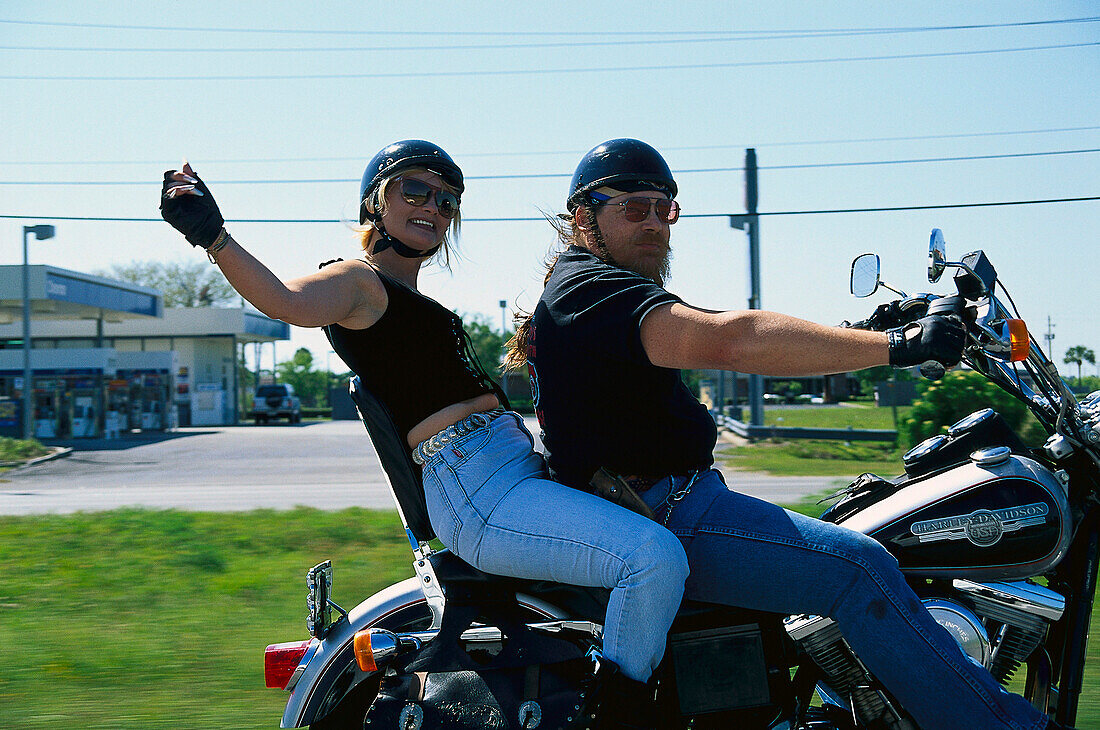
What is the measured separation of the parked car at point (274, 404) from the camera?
4162cm

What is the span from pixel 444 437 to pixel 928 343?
1247mm

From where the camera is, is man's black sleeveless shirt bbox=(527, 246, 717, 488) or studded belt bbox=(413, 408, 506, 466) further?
studded belt bbox=(413, 408, 506, 466)

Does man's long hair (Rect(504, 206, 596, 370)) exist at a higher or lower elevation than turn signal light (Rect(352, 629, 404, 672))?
higher

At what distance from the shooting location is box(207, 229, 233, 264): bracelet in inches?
81.8

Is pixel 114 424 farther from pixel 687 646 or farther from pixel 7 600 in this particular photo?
pixel 687 646

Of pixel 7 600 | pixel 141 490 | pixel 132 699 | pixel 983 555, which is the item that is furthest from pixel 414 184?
pixel 141 490

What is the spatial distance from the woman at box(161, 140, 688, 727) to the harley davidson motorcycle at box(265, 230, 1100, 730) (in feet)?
0.35

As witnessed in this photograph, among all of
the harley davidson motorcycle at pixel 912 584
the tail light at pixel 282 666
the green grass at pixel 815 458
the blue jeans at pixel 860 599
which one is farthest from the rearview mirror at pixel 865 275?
the green grass at pixel 815 458

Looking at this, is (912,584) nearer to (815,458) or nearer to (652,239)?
(652,239)

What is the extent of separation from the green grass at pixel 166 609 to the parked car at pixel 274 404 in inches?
1350

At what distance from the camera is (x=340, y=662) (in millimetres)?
2338

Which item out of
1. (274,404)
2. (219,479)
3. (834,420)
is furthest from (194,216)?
(274,404)

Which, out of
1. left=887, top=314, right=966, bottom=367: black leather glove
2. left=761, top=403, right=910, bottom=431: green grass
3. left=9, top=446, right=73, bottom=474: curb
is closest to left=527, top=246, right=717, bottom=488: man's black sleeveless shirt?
left=887, top=314, right=966, bottom=367: black leather glove

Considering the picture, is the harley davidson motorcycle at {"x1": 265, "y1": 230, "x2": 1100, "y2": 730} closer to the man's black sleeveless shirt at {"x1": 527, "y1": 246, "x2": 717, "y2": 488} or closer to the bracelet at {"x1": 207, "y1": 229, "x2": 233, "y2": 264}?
the man's black sleeveless shirt at {"x1": 527, "y1": 246, "x2": 717, "y2": 488}
